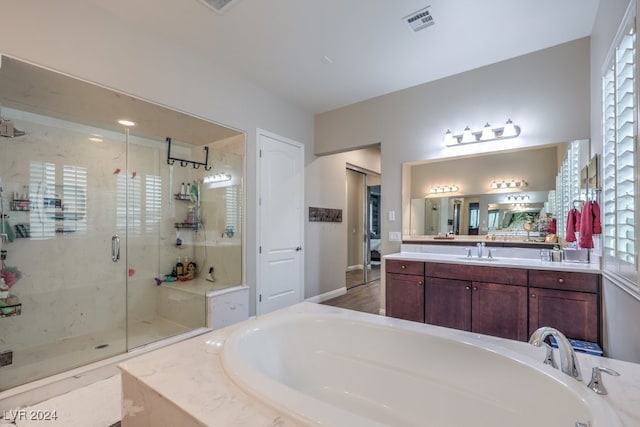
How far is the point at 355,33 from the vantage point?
2.52m

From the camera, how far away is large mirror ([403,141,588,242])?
281 centimetres

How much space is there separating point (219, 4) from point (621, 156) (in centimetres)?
271

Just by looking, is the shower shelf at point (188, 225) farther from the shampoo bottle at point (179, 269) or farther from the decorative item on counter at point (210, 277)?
the decorative item on counter at point (210, 277)

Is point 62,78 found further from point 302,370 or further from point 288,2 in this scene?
point 302,370

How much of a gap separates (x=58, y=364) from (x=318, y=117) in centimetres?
387

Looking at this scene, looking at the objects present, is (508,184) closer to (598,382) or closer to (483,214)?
(483,214)

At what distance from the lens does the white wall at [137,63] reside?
76.0 inches

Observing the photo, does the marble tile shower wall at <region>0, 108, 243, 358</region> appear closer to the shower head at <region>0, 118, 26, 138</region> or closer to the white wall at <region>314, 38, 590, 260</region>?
the shower head at <region>0, 118, 26, 138</region>

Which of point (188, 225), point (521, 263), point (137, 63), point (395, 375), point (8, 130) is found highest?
point (137, 63)

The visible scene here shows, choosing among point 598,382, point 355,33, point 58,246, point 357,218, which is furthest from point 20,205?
point 357,218

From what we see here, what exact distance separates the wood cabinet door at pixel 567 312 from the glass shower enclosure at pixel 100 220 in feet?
9.33

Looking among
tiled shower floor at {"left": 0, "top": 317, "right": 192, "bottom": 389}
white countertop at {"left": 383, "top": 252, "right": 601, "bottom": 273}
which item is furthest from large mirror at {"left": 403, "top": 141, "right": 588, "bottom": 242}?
tiled shower floor at {"left": 0, "top": 317, "right": 192, "bottom": 389}

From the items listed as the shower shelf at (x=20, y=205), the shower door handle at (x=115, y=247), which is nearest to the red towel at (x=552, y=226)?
the shower door handle at (x=115, y=247)

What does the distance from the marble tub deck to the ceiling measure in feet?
7.71
